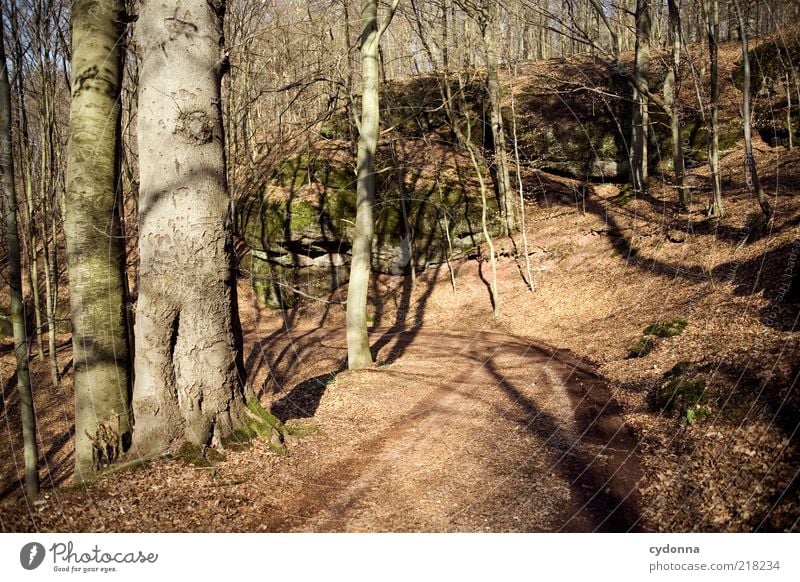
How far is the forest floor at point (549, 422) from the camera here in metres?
4.14

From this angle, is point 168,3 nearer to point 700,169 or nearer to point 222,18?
point 222,18

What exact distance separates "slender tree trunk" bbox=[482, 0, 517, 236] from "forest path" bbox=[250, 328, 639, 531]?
10.9 m

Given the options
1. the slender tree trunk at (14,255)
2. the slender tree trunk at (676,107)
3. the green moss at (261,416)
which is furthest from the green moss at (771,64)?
the slender tree trunk at (14,255)

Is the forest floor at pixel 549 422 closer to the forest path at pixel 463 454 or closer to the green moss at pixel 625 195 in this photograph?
the forest path at pixel 463 454

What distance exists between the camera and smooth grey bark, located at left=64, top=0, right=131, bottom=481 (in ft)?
18.7

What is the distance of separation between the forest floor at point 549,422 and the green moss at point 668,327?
166 mm

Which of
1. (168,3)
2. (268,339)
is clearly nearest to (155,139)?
(168,3)

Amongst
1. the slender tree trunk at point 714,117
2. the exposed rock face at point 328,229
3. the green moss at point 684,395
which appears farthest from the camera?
the exposed rock face at point 328,229

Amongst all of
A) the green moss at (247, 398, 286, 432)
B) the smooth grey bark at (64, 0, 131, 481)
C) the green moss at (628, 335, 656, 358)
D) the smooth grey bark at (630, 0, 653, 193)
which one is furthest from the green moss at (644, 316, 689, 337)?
the smooth grey bark at (64, 0, 131, 481)

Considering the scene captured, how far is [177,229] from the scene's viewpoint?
473 cm

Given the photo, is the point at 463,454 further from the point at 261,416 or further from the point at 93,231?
the point at 93,231

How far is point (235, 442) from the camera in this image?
197 inches

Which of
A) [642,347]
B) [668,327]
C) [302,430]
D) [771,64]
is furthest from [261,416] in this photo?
[771,64]

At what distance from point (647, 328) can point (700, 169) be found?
1110cm
